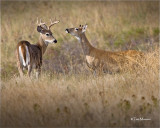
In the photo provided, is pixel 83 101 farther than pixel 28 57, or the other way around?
pixel 28 57

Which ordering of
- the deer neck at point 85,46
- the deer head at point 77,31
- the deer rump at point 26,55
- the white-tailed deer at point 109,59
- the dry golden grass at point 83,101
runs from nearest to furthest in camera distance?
1. the dry golden grass at point 83,101
2. the deer rump at point 26,55
3. the white-tailed deer at point 109,59
4. the deer neck at point 85,46
5. the deer head at point 77,31

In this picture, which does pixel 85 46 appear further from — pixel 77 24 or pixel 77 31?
pixel 77 24

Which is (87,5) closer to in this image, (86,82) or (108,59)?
(108,59)

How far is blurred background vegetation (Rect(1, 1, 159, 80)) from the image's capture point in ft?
47.8

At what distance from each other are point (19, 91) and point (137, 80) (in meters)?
2.25

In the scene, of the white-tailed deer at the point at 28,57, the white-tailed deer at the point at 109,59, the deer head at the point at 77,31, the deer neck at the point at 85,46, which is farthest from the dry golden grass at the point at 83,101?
the deer head at the point at 77,31

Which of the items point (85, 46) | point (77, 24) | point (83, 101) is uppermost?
point (77, 24)

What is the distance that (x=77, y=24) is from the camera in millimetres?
16891

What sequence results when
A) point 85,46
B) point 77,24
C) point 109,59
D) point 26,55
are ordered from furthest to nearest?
1. point 77,24
2. point 85,46
3. point 109,59
4. point 26,55

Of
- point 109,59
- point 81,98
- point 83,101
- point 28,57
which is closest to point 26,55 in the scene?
point 28,57

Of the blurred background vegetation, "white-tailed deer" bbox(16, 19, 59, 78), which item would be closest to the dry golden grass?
"white-tailed deer" bbox(16, 19, 59, 78)

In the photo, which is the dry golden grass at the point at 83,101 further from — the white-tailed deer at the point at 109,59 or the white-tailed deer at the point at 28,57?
the white-tailed deer at the point at 109,59

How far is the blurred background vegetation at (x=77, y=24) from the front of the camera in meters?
14.6

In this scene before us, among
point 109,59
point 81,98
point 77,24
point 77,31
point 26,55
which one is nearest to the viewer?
point 81,98
